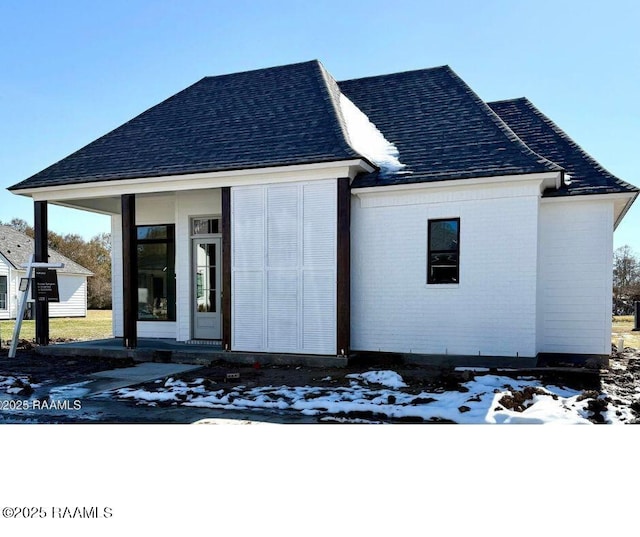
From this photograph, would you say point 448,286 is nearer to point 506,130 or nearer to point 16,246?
point 506,130

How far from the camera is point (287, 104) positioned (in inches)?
374

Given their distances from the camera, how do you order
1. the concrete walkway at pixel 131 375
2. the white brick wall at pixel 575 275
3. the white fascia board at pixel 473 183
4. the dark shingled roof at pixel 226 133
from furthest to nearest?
the dark shingled roof at pixel 226 133 < the white brick wall at pixel 575 275 < the white fascia board at pixel 473 183 < the concrete walkway at pixel 131 375

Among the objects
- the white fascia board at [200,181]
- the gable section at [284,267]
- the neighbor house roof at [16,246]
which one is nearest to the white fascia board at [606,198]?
the white fascia board at [200,181]

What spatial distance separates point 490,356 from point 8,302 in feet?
58.8

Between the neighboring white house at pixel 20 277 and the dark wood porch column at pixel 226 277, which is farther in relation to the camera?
the neighboring white house at pixel 20 277

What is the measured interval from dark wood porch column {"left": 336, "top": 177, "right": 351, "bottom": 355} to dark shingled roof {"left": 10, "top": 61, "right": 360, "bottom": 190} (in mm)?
559

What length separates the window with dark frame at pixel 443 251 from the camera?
7844 millimetres

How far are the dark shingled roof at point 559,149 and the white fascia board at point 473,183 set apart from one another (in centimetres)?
53

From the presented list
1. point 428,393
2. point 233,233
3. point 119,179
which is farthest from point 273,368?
point 119,179

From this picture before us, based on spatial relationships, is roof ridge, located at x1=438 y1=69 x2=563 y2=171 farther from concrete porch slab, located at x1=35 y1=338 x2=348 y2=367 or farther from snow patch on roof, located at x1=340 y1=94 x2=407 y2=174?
concrete porch slab, located at x1=35 y1=338 x2=348 y2=367

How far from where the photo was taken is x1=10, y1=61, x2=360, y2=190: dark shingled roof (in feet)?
27.1

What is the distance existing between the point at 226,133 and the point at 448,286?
14.1 ft

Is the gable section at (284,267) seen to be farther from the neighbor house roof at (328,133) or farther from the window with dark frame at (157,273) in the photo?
the window with dark frame at (157,273)
